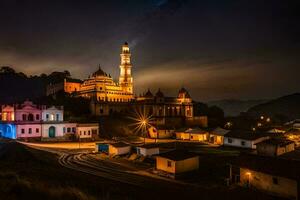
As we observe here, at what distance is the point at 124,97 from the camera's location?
336ft

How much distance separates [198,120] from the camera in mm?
97625

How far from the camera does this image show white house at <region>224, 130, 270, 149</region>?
53366 mm

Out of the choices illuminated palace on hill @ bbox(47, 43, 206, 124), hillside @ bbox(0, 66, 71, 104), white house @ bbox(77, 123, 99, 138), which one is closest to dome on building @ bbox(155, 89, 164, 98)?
illuminated palace on hill @ bbox(47, 43, 206, 124)

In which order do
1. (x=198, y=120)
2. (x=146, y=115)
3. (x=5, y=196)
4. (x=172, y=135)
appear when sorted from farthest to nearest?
1. (x=198, y=120)
2. (x=146, y=115)
3. (x=172, y=135)
4. (x=5, y=196)

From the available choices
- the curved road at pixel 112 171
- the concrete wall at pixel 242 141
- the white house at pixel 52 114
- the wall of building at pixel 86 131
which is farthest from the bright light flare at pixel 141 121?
the curved road at pixel 112 171

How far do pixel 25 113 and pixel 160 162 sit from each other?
1512 inches

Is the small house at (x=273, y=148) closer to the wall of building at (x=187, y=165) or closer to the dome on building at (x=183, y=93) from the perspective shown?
the wall of building at (x=187, y=165)

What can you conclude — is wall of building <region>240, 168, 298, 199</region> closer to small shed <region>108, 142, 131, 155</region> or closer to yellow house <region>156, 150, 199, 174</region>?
yellow house <region>156, 150, 199, 174</region>

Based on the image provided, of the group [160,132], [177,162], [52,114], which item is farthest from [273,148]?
[52,114]

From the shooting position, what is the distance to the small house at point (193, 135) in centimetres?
7000

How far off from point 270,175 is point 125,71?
89496 mm

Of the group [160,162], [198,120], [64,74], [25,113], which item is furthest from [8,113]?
[64,74]

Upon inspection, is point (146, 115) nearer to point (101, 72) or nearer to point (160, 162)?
point (101, 72)

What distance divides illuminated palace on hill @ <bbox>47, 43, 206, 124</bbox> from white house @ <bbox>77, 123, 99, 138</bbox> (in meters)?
18.9
